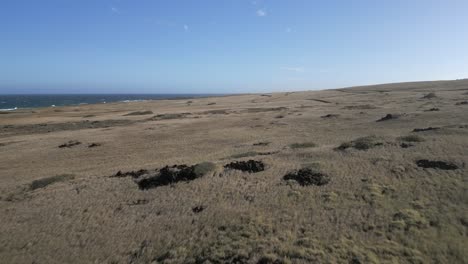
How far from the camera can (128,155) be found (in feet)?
107

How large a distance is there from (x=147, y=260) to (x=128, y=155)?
2004 cm

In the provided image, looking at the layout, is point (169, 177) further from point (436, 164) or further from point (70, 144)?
point (70, 144)

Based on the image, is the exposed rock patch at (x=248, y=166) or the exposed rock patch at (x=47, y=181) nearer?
the exposed rock patch at (x=47, y=181)

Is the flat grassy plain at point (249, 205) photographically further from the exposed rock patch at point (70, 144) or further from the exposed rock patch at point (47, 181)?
the exposed rock patch at point (70, 144)

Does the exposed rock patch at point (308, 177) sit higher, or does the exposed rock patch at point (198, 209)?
the exposed rock patch at point (308, 177)

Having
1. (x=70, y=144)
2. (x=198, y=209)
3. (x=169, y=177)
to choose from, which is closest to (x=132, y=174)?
(x=169, y=177)

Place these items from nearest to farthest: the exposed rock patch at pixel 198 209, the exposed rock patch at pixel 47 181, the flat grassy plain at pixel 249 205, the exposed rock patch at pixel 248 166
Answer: the flat grassy plain at pixel 249 205 < the exposed rock patch at pixel 198 209 < the exposed rock patch at pixel 47 181 < the exposed rock patch at pixel 248 166

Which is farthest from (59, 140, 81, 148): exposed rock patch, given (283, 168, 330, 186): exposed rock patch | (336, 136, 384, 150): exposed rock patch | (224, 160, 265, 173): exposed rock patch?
(336, 136, 384, 150): exposed rock patch

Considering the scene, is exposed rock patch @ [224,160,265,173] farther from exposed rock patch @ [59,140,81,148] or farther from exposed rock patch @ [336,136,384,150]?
exposed rock patch @ [59,140,81,148]

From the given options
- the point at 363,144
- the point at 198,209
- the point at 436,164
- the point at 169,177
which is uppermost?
the point at 363,144

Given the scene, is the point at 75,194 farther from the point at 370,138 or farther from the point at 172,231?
the point at 370,138

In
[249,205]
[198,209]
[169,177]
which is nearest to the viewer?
[198,209]

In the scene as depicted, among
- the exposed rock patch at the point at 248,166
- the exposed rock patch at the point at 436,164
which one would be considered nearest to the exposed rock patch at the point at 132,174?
the exposed rock patch at the point at 248,166

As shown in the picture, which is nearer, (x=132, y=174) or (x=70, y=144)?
(x=132, y=174)
